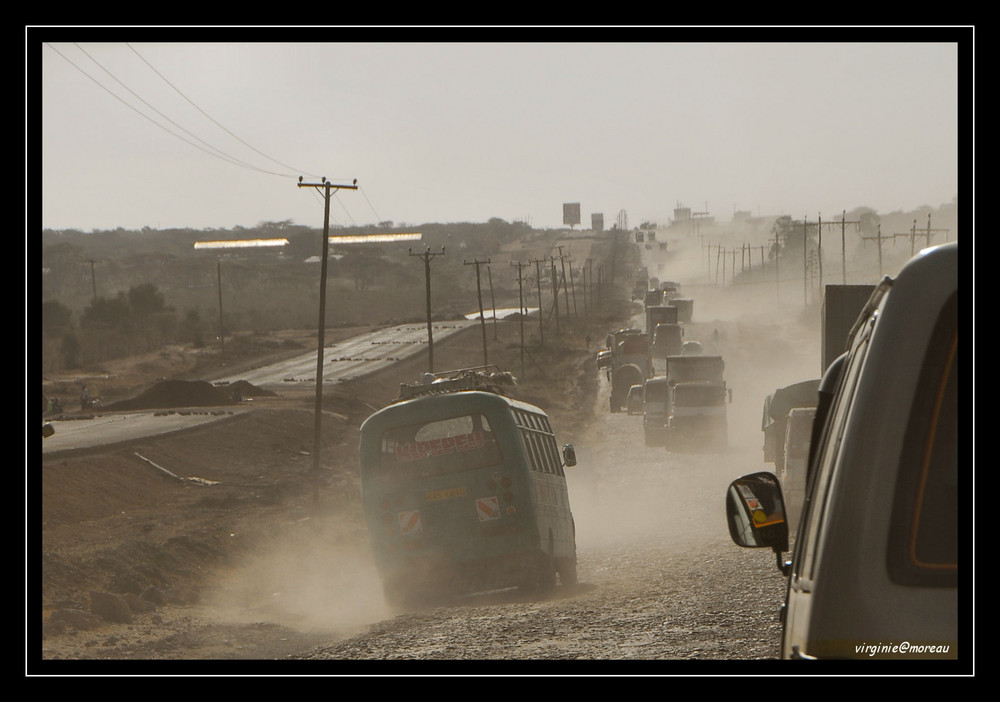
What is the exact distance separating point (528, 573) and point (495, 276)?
530 ft

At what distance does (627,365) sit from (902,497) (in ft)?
173

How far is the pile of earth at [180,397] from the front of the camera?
Answer: 5216cm

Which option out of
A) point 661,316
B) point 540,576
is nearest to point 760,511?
point 540,576

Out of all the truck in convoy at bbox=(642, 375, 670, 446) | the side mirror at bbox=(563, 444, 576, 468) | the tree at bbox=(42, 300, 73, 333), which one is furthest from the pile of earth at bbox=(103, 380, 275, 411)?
the side mirror at bbox=(563, 444, 576, 468)

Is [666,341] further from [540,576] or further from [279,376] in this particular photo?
[540,576]

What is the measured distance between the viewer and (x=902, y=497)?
3.02m

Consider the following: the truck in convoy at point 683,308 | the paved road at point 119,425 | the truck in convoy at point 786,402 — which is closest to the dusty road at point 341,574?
the paved road at point 119,425

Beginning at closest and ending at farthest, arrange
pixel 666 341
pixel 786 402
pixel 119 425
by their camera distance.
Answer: pixel 786 402 < pixel 119 425 < pixel 666 341

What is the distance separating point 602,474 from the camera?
115 feet

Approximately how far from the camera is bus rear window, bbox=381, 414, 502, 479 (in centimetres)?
1656

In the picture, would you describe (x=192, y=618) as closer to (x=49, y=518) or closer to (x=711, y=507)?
(x=49, y=518)

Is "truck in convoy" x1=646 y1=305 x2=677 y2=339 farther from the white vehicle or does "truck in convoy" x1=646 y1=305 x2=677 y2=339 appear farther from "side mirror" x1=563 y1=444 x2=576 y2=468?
the white vehicle

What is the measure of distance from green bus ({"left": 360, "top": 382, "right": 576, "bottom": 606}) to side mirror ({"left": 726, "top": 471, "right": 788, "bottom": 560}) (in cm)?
1233
